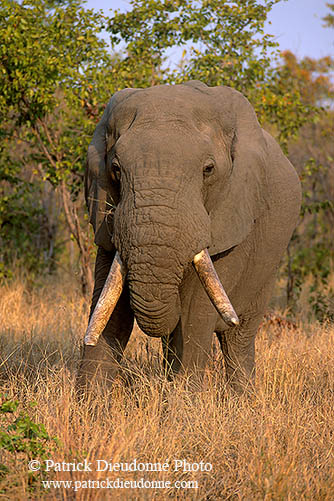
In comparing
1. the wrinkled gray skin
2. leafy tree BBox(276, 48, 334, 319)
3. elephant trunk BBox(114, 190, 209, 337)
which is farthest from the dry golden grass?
leafy tree BBox(276, 48, 334, 319)

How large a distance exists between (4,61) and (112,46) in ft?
4.41

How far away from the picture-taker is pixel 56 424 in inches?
150

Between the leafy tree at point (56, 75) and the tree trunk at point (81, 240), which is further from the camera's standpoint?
the tree trunk at point (81, 240)

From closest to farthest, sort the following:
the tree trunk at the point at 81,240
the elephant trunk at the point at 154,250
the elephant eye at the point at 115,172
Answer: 1. the elephant trunk at the point at 154,250
2. the elephant eye at the point at 115,172
3. the tree trunk at the point at 81,240

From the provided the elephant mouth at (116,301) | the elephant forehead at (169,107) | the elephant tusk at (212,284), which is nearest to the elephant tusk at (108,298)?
the elephant mouth at (116,301)

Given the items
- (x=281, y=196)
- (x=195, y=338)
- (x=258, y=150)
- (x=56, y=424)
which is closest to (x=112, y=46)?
(x=281, y=196)

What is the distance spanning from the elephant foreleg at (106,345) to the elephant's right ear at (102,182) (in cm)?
25

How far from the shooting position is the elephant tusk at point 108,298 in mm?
3857

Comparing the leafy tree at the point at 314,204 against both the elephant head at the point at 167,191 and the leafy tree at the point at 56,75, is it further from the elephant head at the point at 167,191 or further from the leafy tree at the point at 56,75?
the elephant head at the point at 167,191

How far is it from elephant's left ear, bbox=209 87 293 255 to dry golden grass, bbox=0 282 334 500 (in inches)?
37.6

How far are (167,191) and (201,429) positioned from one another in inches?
51.9

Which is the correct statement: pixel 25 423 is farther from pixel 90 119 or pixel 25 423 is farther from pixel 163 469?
pixel 90 119

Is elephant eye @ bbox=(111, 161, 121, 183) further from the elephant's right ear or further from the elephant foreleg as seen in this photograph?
the elephant foreleg

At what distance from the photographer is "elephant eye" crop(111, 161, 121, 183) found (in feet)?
13.3
